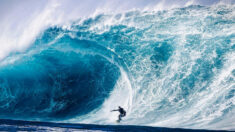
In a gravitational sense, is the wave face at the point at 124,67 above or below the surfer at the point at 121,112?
above

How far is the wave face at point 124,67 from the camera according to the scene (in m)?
10.1

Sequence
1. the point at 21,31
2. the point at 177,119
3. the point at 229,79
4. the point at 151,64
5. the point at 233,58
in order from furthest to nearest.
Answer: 1. the point at 21,31
2. the point at 151,64
3. the point at 233,58
4. the point at 229,79
5. the point at 177,119

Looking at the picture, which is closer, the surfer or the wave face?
the surfer

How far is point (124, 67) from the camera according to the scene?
36.4ft

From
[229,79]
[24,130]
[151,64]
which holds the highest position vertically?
[151,64]

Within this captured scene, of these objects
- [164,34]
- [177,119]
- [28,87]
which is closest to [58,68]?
[28,87]

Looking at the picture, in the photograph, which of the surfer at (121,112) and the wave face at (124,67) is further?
the wave face at (124,67)

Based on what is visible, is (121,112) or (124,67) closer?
(121,112)

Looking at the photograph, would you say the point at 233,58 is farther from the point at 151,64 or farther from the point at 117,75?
the point at 117,75

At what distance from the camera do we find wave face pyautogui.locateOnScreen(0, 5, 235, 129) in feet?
33.2

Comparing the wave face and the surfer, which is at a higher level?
the wave face

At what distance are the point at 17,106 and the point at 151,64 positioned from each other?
7.30 m

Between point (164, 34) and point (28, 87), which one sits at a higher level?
point (164, 34)

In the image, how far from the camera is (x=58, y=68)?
12398 mm
